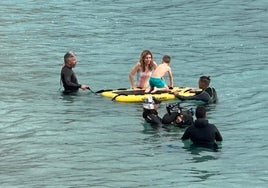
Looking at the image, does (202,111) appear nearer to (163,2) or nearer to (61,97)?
(61,97)

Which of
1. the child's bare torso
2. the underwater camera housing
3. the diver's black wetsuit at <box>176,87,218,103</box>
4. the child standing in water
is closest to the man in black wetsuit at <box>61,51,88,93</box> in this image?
the child standing in water

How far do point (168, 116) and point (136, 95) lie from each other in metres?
5.09

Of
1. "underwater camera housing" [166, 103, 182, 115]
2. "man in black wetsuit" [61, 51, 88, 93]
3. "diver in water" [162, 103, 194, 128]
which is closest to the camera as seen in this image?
"diver in water" [162, 103, 194, 128]

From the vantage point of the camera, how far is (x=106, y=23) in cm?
5334

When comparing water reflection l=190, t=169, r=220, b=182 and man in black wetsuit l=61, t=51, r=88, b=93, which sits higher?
man in black wetsuit l=61, t=51, r=88, b=93

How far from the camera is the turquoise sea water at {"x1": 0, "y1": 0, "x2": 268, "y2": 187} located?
26.4 metres

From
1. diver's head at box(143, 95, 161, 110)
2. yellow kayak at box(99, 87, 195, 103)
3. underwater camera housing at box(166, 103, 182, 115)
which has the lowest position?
yellow kayak at box(99, 87, 195, 103)

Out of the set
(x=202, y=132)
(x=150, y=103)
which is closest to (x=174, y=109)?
(x=150, y=103)

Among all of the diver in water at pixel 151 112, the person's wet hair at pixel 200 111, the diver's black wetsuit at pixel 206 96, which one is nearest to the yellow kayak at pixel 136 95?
the diver's black wetsuit at pixel 206 96

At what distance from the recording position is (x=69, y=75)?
3641 cm

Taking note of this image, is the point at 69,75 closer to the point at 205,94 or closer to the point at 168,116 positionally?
the point at 205,94

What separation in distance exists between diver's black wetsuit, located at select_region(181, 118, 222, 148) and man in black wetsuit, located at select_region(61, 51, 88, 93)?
355 inches

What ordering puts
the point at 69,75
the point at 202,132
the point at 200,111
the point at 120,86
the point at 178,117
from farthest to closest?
the point at 120,86 → the point at 69,75 → the point at 178,117 → the point at 202,132 → the point at 200,111

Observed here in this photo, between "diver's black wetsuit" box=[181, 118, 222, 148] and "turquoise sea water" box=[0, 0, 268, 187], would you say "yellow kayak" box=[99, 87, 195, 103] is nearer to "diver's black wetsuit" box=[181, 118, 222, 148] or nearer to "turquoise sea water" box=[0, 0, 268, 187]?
"turquoise sea water" box=[0, 0, 268, 187]
